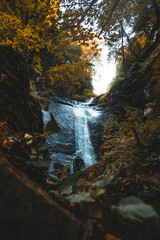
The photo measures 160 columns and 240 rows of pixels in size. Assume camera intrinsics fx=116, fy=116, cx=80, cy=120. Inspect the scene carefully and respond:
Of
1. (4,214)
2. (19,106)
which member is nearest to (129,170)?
(4,214)

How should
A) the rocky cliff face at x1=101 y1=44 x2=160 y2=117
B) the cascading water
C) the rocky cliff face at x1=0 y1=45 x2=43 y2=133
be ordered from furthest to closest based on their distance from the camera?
the cascading water
the rocky cliff face at x1=101 y1=44 x2=160 y2=117
the rocky cliff face at x1=0 y1=45 x2=43 y2=133

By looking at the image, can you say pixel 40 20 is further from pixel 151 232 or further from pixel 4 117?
pixel 151 232

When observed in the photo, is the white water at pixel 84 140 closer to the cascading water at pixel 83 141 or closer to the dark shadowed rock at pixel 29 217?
the cascading water at pixel 83 141

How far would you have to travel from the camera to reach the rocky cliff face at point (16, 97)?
6.84 ft

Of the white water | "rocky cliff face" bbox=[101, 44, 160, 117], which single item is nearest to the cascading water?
the white water

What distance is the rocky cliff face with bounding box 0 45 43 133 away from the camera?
209 cm

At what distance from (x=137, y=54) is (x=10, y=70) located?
405 inches

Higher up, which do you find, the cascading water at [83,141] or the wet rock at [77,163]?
the cascading water at [83,141]

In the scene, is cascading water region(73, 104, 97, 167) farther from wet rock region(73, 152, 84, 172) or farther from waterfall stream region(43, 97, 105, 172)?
wet rock region(73, 152, 84, 172)

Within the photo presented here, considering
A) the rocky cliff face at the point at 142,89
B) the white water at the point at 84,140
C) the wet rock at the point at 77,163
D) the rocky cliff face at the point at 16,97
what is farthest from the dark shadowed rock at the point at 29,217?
the white water at the point at 84,140

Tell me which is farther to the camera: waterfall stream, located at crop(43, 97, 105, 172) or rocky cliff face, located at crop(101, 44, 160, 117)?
waterfall stream, located at crop(43, 97, 105, 172)

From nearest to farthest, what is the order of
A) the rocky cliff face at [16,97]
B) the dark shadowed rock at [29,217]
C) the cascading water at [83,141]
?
the dark shadowed rock at [29,217]
the rocky cliff face at [16,97]
the cascading water at [83,141]

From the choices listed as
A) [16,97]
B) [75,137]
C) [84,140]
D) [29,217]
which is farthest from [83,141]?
[29,217]

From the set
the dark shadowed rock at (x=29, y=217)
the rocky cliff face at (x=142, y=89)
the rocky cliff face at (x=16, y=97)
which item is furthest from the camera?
the rocky cliff face at (x=142, y=89)
